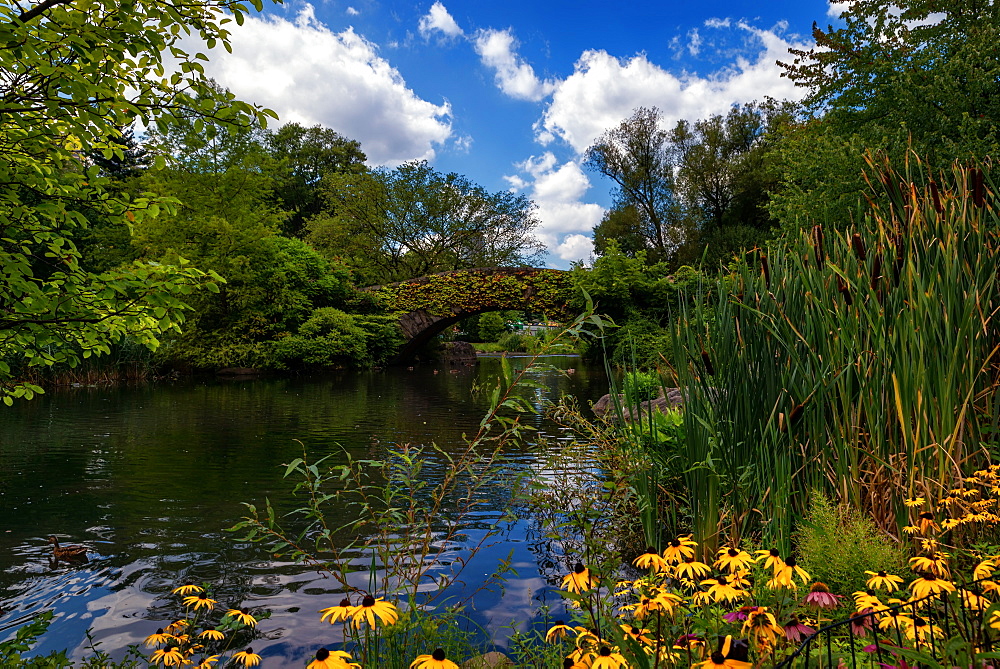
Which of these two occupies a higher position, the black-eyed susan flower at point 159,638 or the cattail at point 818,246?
the cattail at point 818,246

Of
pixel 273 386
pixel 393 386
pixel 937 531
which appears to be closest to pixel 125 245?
pixel 273 386

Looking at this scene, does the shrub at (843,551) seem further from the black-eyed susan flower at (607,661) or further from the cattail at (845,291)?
the black-eyed susan flower at (607,661)

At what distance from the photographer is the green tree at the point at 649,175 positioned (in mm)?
34125

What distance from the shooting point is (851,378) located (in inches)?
121

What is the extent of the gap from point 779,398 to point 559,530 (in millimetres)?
2376

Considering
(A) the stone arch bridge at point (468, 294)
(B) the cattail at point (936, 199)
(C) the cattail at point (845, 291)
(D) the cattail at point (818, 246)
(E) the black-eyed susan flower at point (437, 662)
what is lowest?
(E) the black-eyed susan flower at point (437, 662)

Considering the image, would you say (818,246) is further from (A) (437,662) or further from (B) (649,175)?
(B) (649,175)

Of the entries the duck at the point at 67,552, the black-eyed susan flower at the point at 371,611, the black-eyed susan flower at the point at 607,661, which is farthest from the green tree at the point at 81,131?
the black-eyed susan flower at the point at 607,661

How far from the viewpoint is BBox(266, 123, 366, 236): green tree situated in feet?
135

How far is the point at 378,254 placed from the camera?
101ft

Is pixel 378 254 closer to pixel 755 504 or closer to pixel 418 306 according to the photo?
pixel 418 306

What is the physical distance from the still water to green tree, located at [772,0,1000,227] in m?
7.33

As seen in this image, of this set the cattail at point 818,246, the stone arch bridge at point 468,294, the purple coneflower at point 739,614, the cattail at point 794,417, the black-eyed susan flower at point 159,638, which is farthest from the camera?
the stone arch bridge at point 468,294

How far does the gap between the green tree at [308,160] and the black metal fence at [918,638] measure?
4145 centimetres
